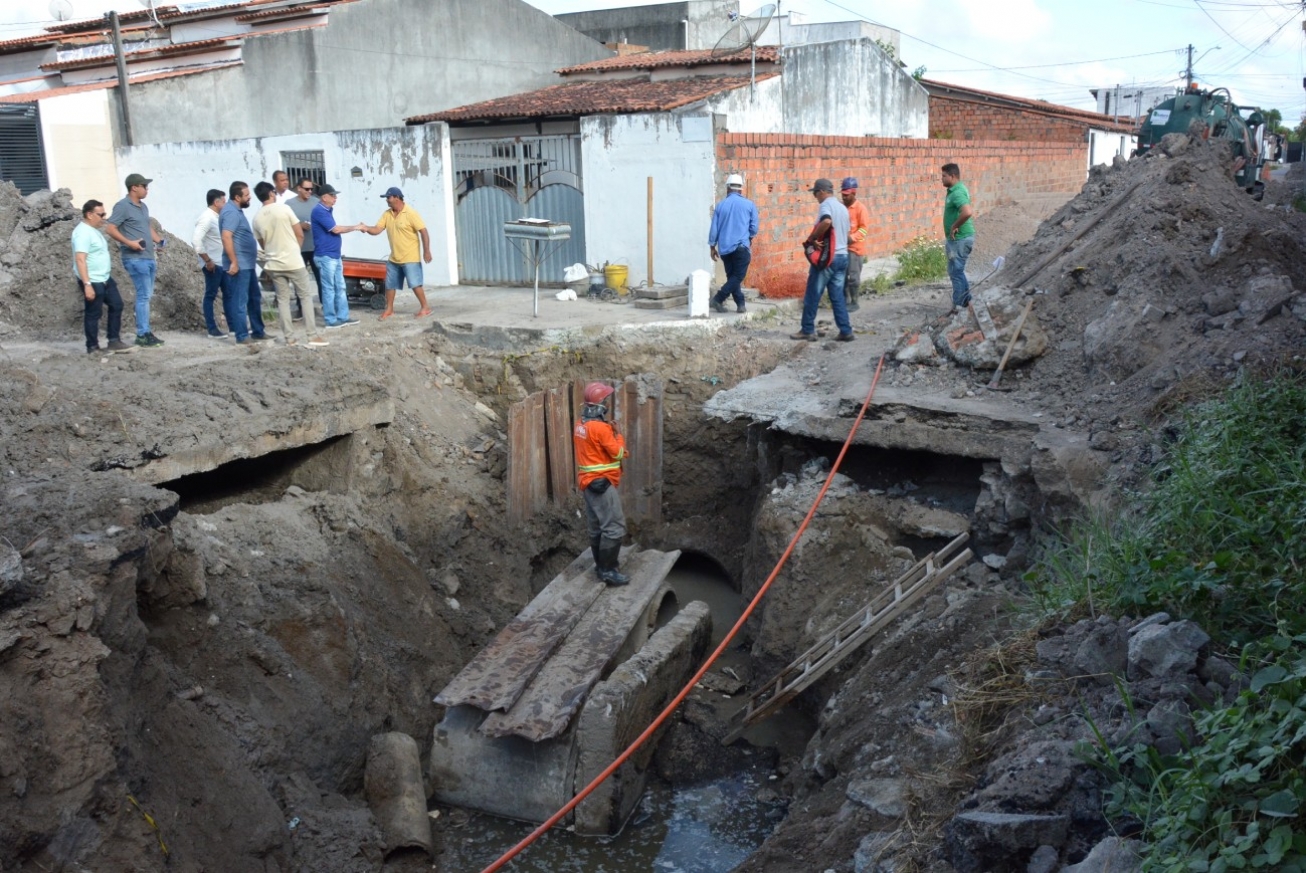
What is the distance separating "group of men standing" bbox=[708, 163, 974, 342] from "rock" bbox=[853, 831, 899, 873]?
6648 millimetres

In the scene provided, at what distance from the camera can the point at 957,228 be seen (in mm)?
10422

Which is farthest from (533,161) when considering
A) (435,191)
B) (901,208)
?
(901,208)

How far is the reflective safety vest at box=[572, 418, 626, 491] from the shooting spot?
744 centimetres


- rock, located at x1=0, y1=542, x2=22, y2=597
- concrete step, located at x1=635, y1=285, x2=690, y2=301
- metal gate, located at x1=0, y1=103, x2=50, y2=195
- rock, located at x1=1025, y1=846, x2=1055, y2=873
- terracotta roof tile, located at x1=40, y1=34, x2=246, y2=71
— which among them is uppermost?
terracotta roof tile, located at x1=40, y1=34, x2=246, y2=71

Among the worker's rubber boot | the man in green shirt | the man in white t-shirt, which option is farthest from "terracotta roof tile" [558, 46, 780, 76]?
the worker's rubber boot

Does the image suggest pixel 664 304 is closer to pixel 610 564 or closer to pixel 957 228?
pixel 957 228

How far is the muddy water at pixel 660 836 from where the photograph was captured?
20.0ft

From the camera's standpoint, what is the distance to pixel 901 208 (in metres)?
17.3

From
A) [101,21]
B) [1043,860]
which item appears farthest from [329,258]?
[101,21]

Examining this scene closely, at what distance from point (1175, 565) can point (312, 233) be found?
9.44 meters

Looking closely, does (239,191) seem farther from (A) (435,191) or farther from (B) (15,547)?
(B) (15,547)

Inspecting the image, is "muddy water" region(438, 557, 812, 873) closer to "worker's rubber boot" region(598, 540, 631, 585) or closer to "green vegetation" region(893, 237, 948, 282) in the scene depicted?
"worker's rubber boot" region(598, 540, 631, 585)

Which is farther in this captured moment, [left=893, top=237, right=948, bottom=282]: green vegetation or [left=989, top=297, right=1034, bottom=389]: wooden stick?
[left=893, top=237, right=948, bottom=282]: green vegetation

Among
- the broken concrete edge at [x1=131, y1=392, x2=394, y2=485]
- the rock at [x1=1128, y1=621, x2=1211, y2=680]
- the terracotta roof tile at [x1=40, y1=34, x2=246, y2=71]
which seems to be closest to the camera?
the rock at [x1=1128, y1=621, x2=1211, y2=680]
